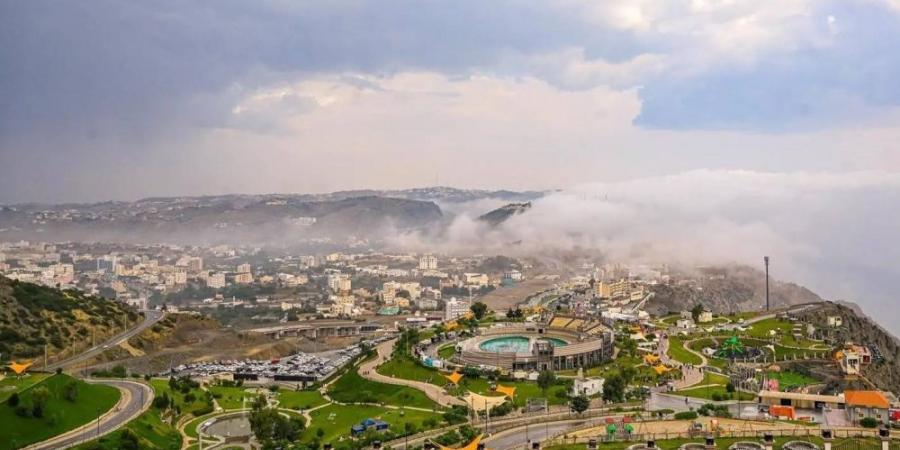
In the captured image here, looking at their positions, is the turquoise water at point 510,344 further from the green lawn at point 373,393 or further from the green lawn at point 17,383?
the green lawn at point 17,383

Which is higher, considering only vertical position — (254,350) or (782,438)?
(782,438)

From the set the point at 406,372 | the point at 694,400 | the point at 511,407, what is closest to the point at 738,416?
the point at 694,400

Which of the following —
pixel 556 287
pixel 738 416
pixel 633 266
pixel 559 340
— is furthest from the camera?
pixel 633 266

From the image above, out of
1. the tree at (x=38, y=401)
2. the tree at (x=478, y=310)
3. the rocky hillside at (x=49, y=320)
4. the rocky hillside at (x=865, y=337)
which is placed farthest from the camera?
the tree at (x=478, y=310)

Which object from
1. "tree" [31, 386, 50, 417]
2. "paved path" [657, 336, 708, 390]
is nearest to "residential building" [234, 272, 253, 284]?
"paved path" [657, 336, 708, 390]

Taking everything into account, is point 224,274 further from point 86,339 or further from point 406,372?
point 406,372

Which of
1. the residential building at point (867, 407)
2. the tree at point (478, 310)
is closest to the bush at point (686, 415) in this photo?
the residential building at point (867, 407)

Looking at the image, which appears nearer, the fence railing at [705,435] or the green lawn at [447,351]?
the fence railing at [705,435]

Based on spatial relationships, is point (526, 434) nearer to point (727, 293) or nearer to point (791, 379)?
point (791, 379)
